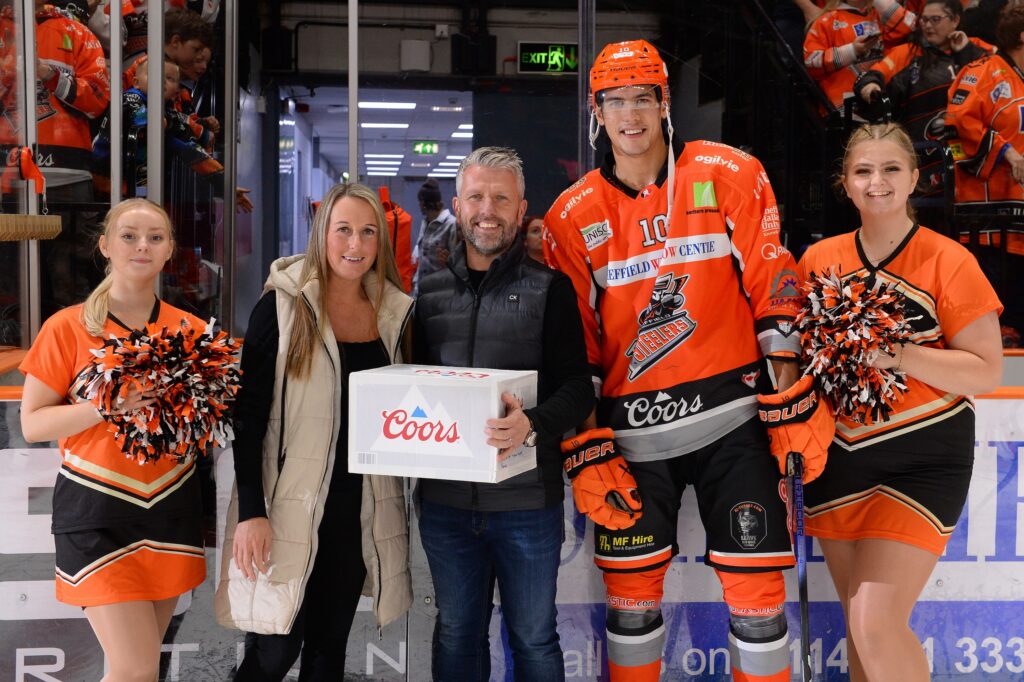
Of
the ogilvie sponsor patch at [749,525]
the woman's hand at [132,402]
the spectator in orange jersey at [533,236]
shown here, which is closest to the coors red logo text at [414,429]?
the woman's hand at [132,402]

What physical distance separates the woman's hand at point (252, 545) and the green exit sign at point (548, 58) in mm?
3965

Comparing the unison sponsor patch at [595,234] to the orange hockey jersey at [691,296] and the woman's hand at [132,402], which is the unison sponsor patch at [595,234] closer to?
the orange hockey jersey at [691,296]

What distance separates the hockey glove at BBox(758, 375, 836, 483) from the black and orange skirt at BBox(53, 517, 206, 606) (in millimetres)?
1322

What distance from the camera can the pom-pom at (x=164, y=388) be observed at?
71.5 inches

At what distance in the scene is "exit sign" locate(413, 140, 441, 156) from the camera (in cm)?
483

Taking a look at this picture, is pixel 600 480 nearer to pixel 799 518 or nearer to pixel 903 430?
pixel 799 518

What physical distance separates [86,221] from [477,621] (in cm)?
234

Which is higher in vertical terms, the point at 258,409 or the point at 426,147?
the point at 426,147

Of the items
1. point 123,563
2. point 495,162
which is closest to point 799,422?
point 495,162

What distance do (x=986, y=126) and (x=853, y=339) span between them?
4.21m

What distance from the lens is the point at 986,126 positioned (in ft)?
17.9

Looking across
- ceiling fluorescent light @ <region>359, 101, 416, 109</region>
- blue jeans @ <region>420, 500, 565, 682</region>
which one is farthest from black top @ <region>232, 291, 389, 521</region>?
ceiling fluorescent light @ <region>359, 101, 416, 109</region>

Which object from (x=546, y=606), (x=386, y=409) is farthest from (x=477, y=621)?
(x=386, y=409)

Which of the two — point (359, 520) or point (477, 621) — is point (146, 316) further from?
point (477, 621)
